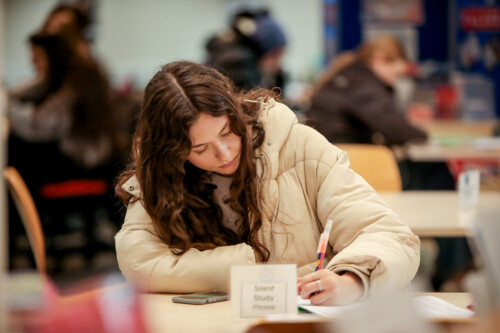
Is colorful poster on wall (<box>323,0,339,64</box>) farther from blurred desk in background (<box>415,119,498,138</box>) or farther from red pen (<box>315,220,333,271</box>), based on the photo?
red pen (<box>315,220,333,271</box>)

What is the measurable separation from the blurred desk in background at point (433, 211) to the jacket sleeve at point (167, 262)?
1.02 metres

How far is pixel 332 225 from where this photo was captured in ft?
5.97

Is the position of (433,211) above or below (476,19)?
below

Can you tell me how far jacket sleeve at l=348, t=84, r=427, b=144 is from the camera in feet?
16.9

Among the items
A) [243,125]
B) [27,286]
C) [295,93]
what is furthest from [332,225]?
[295,93]

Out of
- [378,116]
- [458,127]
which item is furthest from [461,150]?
[458,127]

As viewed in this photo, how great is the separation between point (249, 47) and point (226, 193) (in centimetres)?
387

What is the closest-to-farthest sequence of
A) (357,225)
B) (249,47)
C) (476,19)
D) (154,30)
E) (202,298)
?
1. (202,298)
2. (357,225)
3. (249,47)
4. (476,19)
5. (154,30)

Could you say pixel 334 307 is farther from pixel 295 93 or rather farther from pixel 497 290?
pixel 295 93

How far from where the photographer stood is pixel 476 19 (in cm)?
727

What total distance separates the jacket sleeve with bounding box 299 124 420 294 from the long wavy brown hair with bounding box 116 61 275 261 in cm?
15

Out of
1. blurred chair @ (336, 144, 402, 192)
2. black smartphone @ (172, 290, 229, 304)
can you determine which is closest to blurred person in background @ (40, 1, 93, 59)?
blurred chair @ (336, 144, 402, 192)

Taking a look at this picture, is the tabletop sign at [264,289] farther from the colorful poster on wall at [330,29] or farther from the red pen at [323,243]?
the colorful poster on wall at [330,29]

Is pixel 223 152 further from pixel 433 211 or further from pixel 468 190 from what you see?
pixel 468 190
